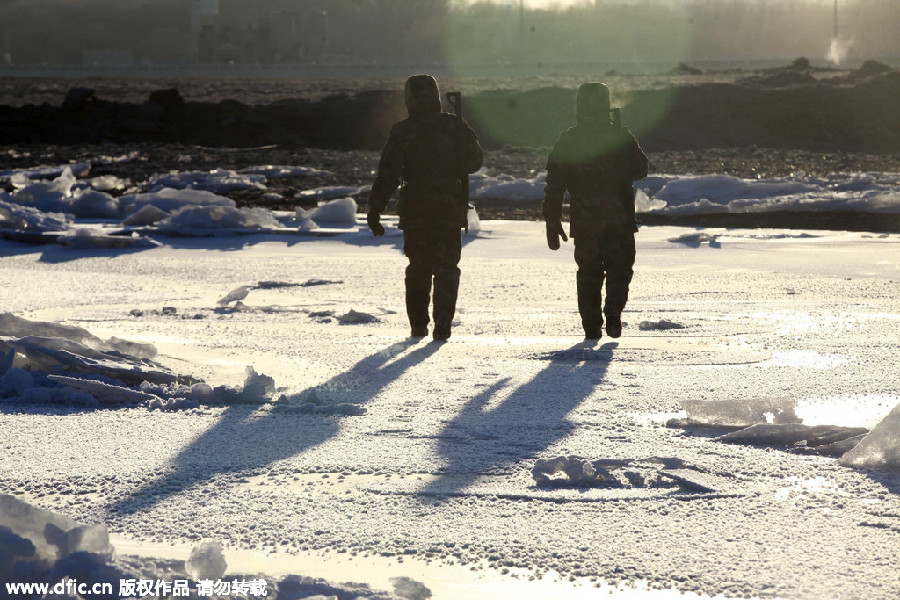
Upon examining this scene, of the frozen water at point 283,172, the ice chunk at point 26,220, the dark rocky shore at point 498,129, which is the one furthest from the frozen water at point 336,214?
the dark rocky shore at point 498,129

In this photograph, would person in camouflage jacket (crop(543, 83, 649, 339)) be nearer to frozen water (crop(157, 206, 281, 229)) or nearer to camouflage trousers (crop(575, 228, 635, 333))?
camouflage trousers (crop(575, 228, 635, 333))


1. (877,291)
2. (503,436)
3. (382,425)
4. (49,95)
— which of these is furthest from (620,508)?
(49,95)

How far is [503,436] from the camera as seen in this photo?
412cm

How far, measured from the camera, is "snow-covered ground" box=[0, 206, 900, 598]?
2969mm

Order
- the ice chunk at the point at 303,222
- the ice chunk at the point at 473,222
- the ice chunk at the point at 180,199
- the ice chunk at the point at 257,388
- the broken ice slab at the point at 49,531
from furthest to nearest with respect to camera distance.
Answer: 1. the ice chunk at the point at 180,199
2. the ice chunk at the point at 303,222
3. the ice chunk at the point at 473,222
4. the ice chunk at the point at 257,388
5. the broken ice slab at the point at 49,531

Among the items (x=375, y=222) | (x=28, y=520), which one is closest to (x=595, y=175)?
(x=375, y=222)

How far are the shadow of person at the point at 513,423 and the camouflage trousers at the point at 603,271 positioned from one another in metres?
0.54

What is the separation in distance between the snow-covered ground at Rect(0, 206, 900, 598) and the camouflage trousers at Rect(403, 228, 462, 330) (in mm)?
212

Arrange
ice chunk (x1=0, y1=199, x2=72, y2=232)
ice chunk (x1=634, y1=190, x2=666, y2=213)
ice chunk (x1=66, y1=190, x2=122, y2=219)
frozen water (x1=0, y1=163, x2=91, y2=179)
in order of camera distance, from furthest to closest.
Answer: frozen water (x1=0, y1=163, x2=91, y2=179)
ice chunk (x1=634, y1=190, x2=666, y2=213)
ice chunk (x1=66, y1=190, x2=122, y2=219)
ice chunk (x1=0, y1=199, x2=72, y2=232)

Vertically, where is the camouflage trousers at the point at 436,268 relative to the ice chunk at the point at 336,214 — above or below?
above

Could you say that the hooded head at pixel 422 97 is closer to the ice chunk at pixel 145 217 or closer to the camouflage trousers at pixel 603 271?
the camouflage trousers at pixel 603 271

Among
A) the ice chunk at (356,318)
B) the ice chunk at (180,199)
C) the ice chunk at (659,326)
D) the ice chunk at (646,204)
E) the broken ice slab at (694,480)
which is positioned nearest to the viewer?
the broken ice slab at (694,480)

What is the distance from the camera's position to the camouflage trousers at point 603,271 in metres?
5.99

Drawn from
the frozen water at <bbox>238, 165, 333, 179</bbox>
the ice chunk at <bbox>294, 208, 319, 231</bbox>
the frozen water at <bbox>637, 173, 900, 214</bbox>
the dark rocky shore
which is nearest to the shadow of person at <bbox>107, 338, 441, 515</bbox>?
the ice chunk at <bbox>294, 208, 319, 231</bbox>
